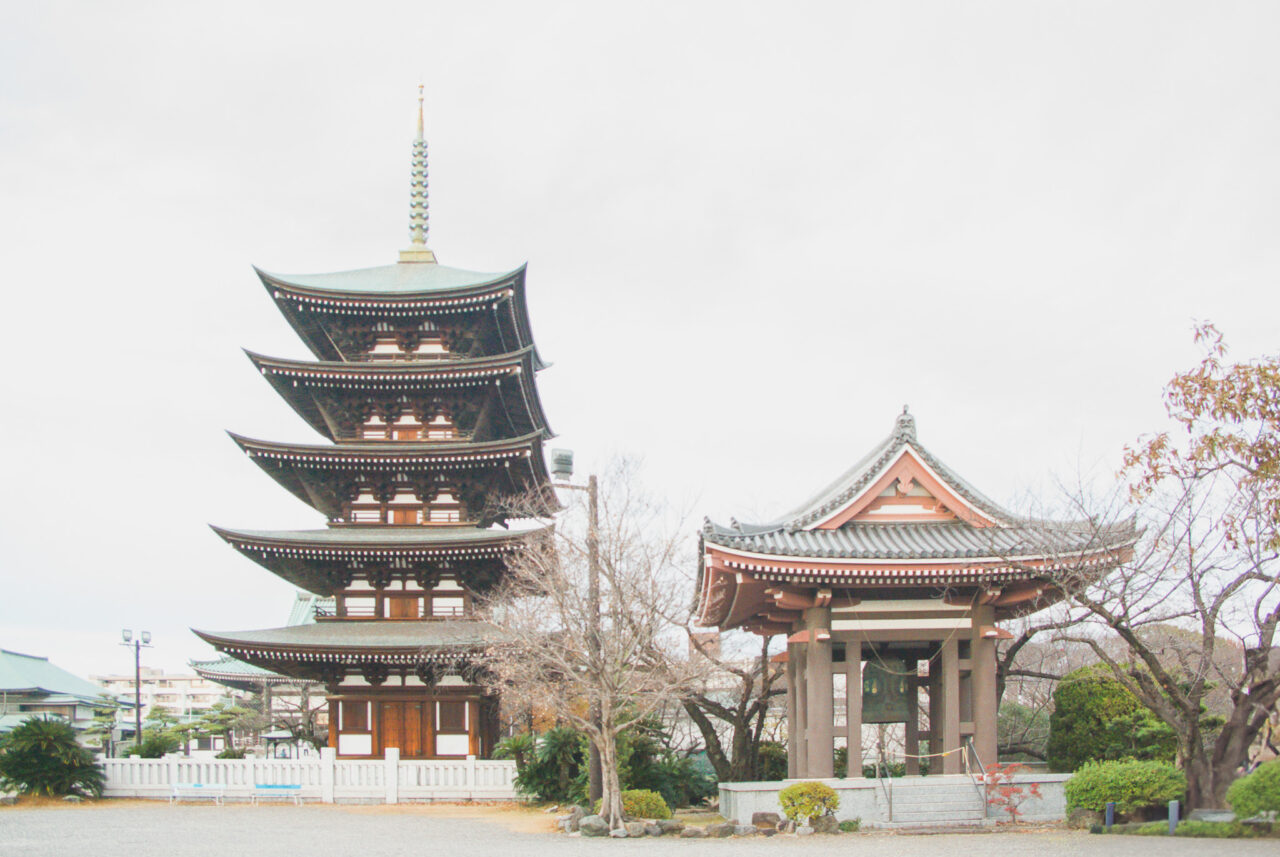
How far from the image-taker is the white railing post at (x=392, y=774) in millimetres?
28172

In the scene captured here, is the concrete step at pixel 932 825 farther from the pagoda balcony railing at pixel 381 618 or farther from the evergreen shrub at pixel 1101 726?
the pagoda balcony railing at pixel 381 618

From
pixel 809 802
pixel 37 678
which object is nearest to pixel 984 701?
pixel 809 802

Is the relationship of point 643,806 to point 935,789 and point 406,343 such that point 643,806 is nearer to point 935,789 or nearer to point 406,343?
point 935,789

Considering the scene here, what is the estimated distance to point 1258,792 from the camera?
15742mm

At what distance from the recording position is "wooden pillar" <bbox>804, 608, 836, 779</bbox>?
20297 millimetres

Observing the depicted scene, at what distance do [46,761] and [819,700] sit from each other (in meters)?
19.5

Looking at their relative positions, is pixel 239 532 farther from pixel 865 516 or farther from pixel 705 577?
pixel 865 516

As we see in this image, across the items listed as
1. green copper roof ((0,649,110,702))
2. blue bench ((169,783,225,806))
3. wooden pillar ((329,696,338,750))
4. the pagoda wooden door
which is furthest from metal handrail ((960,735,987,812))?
green copper roof ((0,649,110,702))

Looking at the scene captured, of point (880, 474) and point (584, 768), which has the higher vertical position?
point (880, 474)

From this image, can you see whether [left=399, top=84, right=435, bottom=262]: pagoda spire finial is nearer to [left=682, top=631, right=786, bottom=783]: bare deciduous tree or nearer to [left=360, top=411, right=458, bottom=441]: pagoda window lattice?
[left=360, top=411, right=458, bottom=441]: pagoda window lattice

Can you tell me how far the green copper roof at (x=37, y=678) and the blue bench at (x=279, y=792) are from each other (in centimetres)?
3833

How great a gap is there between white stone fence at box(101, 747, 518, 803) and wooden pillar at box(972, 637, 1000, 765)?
12.4m

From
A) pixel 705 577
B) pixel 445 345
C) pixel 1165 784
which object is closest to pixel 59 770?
pixel 445 345

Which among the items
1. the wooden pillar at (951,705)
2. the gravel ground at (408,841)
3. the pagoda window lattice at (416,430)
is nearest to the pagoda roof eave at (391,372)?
the pagoda window lattice at (416,430)
